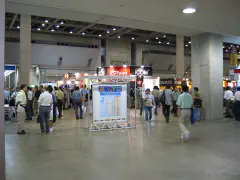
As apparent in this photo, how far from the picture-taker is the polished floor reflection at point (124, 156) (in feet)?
15.1

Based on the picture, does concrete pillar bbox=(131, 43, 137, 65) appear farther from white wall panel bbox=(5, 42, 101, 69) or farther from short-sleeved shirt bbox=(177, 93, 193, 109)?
short-sleeved shirt bbox=(177, 93, 193, 109)

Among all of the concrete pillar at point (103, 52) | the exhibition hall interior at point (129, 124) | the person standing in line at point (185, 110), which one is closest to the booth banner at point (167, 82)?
the exhibition hall interior at point (129, 124)

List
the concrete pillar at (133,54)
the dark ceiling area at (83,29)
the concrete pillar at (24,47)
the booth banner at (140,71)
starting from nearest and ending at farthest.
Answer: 1. the concrete pillar at (24,47)
2. the booth banner at (140,71)
3. the dark ceiling area at (83,29)
4. the concrete pillar at (133,54)

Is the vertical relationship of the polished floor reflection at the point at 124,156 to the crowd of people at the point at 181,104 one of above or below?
below

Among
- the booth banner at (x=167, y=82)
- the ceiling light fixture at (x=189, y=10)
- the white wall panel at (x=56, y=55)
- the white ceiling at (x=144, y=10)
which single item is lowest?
the booth banner at (x=167, y=82)

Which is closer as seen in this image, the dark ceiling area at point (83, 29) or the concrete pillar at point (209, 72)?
the concrete pillar at point (209, 72)

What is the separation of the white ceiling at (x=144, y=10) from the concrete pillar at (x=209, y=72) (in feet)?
6.91

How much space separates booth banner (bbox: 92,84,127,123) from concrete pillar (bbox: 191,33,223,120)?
3812 mm

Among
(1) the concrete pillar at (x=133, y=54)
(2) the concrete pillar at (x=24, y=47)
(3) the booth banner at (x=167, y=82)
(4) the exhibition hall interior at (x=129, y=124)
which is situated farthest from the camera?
(1) the concrete pillar at (x=133, y=54)

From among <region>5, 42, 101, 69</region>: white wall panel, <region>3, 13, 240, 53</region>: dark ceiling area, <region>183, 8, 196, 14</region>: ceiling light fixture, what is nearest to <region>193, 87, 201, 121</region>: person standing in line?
<region>183, 8, 196, 14</region>: ceiling light fixture

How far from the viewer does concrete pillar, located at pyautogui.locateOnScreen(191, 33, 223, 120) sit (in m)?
11.1

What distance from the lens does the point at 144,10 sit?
23.5 ft

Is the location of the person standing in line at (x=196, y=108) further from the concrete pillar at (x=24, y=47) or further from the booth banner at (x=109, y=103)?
the concrete pillar at (x=24, y=47)

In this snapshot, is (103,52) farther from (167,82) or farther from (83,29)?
(167,82)
